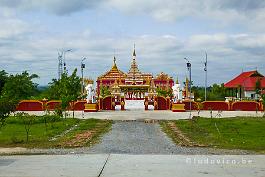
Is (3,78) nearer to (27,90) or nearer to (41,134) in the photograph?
(27,90)

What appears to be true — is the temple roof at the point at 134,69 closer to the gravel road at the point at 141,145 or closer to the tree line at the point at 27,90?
the tree line at the point at 27,90

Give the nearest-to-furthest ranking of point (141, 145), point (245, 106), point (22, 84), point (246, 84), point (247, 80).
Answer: point (141, 145)
point (245, 106)
point (22, 84)
point (246, 84)
point (247, 80)

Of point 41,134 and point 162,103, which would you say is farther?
point 162,103

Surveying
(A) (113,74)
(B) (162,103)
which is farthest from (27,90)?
(B) (162,103)

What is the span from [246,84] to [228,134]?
45.1 meters

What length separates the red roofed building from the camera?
63.9 meters

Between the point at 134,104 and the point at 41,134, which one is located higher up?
the point at 134,104

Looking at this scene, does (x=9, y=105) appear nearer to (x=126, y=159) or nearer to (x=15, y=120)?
(x=126, y=159)

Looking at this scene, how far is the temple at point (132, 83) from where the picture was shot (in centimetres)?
5545

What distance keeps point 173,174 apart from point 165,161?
2094 millimetres

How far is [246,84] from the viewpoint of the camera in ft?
215

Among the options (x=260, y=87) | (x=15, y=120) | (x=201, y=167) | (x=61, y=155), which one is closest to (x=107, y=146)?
(x=61, y=155)

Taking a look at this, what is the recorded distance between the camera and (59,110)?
31.8 m

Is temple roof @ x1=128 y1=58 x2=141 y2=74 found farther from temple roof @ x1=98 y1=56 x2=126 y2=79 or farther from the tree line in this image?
the tree line
